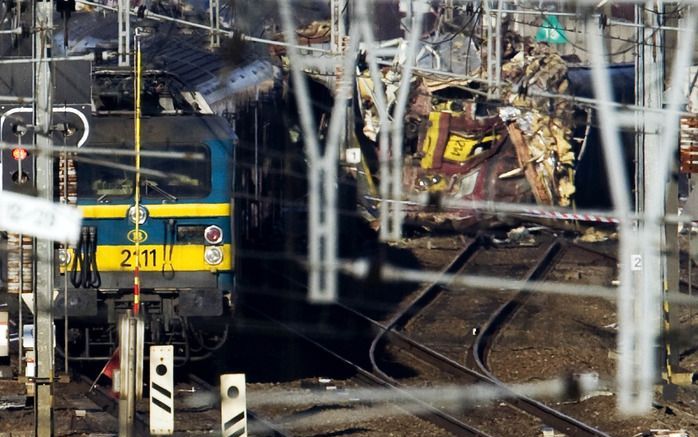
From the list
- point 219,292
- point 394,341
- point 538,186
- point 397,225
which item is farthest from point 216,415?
point 538,186

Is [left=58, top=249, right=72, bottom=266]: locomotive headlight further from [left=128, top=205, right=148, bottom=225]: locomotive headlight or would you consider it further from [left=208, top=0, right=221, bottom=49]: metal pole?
[left=208, top=0, right=221, bottom=49]: metal pole

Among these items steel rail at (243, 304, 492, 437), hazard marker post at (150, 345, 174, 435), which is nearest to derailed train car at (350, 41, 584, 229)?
steel rail at (243, 304, 492, 437)

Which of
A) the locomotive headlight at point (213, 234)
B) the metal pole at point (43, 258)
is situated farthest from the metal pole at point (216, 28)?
the metal pole at point (43, 258)

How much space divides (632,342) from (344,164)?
9250mm

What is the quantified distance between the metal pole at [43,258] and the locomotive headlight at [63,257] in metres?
2.32

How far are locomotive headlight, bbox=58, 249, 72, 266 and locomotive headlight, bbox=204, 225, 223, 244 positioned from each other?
1212 millimetres

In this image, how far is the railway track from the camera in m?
11.6

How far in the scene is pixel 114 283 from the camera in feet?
40.8

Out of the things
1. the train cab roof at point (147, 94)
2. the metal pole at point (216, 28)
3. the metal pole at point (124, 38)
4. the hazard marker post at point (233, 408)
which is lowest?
the hazard marker post at point (233, 408)

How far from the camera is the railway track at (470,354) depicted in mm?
11591

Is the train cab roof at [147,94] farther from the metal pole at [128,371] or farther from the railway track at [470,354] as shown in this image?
the metal pole at [128,371]

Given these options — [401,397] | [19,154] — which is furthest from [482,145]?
[19,154]

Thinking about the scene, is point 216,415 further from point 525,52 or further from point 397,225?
point 525,52

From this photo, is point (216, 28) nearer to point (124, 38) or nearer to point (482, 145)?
point (124, 38)
